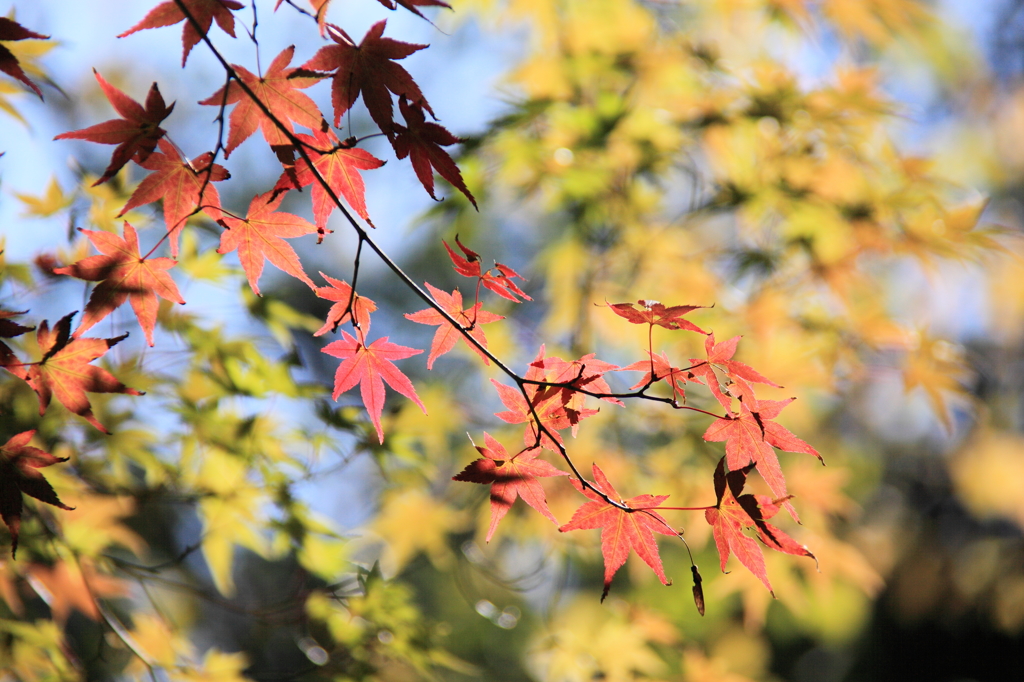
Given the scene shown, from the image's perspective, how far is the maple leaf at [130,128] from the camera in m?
0.55

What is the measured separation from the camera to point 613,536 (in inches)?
24.6

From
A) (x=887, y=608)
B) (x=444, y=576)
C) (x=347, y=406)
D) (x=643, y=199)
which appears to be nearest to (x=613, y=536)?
(x=347, y=406)

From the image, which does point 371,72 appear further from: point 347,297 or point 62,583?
point 62,583

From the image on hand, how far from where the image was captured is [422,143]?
0.57 metres

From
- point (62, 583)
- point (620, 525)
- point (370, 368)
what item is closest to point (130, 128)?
point (370, 368)

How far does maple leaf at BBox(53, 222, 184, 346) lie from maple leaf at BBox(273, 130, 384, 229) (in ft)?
0.53

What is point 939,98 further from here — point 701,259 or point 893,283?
point 701,259

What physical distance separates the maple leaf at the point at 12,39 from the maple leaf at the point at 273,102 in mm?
152

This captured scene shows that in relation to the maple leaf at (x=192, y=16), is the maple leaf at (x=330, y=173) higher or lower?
lower

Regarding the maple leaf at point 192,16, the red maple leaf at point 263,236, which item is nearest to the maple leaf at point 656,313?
the red maple leaf at point 263,236

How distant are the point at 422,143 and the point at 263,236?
0.71ft

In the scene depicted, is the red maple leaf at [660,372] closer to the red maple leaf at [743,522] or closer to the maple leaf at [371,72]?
the red maple leaf at [743,522]

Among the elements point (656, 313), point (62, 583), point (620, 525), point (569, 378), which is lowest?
point (62, 583)

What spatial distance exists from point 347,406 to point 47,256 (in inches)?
23.0
